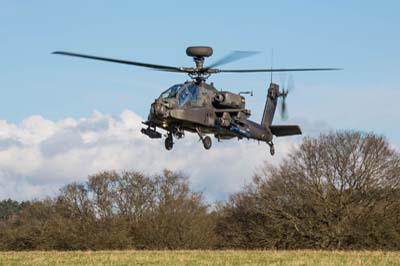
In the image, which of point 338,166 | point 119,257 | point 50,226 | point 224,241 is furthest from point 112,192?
point 119,257

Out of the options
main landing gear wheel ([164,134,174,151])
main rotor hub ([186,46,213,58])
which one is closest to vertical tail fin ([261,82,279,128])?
main landing gear wheel ([164,134,174,151])

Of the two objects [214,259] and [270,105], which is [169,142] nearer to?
[214,259]

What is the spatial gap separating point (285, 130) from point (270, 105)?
2394mm

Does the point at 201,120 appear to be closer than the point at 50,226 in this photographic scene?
Yes

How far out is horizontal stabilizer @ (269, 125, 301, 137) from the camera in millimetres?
37594

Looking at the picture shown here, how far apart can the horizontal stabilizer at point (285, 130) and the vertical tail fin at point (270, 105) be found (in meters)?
0.42

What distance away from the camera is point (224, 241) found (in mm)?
61375

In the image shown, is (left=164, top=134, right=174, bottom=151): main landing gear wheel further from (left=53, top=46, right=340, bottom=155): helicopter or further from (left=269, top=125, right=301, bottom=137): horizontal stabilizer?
(left=269, top=125, right=301, bottom=137): horizontal stabilizer

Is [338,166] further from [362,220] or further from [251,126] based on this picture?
[251,126]

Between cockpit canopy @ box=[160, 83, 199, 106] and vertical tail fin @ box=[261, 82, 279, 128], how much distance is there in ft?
21.9

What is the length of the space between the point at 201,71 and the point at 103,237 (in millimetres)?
31910

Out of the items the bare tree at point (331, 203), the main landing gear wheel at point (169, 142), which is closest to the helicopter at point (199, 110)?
the main landing gear wheel at point (169, 142)

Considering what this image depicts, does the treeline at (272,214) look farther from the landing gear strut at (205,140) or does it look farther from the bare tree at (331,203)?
the landing gear strut at (205,140)

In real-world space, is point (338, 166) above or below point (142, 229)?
above
